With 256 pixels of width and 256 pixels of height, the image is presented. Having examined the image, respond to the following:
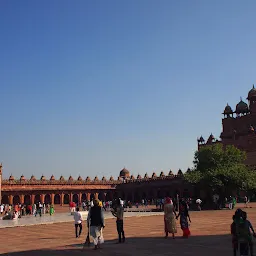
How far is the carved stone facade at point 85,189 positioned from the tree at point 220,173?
66.8 feet

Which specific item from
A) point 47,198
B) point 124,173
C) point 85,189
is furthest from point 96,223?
point 124,173

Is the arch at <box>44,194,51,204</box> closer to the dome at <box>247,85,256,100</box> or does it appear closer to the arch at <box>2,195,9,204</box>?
the arch at <box>2,195,9,204</box>

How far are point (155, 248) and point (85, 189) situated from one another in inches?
2304

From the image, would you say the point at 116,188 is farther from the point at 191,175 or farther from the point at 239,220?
the point at 239,220

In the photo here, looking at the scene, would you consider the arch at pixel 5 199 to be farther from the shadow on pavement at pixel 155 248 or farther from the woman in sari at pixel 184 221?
the woman in sari at pixel 184 221

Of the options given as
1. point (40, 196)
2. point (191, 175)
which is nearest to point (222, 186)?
point (191, 175)

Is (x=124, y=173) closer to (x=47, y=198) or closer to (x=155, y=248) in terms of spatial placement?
(x=47, y=198)

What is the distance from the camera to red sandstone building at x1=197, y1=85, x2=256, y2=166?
58.5 m

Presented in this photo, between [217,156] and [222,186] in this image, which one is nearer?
[222,186]

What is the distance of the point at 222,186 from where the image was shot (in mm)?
33594

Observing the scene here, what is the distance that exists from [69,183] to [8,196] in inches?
436

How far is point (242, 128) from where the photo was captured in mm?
65688

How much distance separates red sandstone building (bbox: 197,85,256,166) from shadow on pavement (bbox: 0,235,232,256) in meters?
47.1

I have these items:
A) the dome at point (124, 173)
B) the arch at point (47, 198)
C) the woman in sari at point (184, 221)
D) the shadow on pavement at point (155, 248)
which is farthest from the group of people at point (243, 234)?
the dome at point (124, 173)
